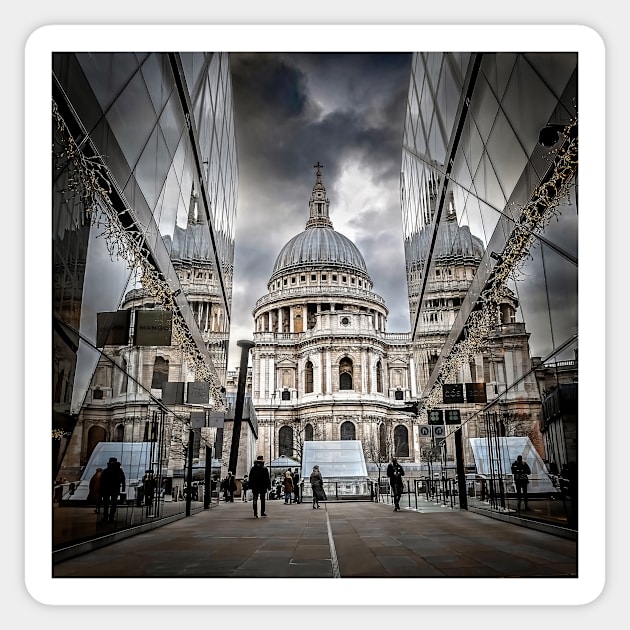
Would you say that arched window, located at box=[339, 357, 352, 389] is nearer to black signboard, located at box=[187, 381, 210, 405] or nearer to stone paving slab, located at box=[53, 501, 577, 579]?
black signboard, located at box=[187, 381, 210, 405]

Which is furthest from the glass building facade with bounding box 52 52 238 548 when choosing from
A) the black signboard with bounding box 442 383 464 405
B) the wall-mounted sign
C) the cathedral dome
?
the cathedral dome

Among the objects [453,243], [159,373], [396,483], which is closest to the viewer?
[159,373]

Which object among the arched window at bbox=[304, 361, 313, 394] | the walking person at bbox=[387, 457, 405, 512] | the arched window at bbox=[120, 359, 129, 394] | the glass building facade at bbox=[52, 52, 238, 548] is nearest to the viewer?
the glass building facade at bbox=[52, 52, 238, 548]

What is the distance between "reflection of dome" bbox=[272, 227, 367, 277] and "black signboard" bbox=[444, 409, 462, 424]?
7253 cm

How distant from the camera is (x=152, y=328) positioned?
10.3m

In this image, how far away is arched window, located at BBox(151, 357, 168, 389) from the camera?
11421 millimetres

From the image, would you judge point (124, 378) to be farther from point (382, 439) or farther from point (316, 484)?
point (382, 439)

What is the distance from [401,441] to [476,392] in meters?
58.6

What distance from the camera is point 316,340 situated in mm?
73125

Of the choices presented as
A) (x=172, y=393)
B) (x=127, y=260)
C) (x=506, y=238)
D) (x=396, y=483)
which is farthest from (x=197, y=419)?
(x=506, y=238)

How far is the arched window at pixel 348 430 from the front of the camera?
68.5 metres

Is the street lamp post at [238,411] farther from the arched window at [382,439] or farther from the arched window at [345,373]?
the arched window at [345,373]

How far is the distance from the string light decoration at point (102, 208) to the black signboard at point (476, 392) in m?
6.28
